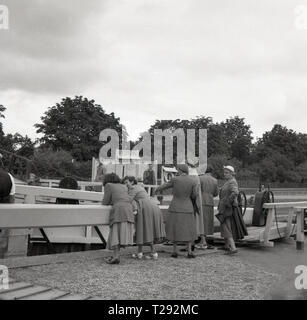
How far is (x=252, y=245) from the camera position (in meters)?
10.3

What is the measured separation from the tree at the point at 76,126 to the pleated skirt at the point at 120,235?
58.9 meters

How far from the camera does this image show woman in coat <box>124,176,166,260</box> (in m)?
8.09

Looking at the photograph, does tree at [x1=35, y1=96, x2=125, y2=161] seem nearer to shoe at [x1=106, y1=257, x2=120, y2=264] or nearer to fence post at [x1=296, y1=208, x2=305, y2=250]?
fence post at [x1=296, y1=208, x2=305, y2=250]

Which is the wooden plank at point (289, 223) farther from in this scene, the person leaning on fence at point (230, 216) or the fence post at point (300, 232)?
the person leaning on fence at point (230, 216)

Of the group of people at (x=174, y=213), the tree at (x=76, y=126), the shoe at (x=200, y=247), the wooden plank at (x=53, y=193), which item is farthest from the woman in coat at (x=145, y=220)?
the tree at (x=76, y=126)

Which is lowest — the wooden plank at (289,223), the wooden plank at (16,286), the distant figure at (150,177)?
the wooden plank at (16,286)

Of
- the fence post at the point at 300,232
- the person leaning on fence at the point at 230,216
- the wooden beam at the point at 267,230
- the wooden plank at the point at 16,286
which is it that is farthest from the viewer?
the fence post at the point at 300,232

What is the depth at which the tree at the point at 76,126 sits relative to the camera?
6744cm

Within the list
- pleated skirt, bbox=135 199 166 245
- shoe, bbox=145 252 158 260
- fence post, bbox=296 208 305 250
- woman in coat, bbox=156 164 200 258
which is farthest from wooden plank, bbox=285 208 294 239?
shoe, bbox=145 252 158 260

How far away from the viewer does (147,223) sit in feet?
26.7
